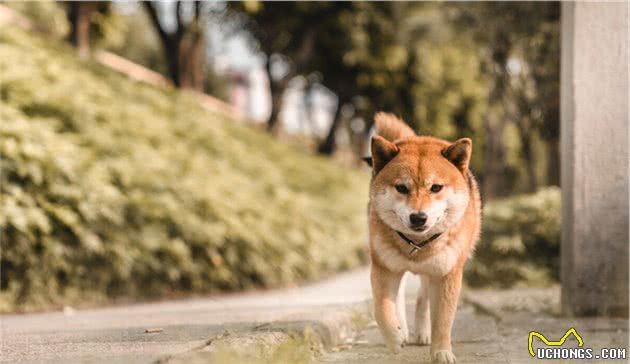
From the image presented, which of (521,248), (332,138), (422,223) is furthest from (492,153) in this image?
(422,223)

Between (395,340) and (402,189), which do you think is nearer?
(402,189)

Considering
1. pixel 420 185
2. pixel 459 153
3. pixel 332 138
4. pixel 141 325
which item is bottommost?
pixel 141 325

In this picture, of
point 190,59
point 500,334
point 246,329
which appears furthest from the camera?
point 190,59

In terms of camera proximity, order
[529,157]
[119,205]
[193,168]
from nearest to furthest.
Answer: [119,205] < [193,168] < [529,157]

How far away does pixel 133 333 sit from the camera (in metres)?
6.38

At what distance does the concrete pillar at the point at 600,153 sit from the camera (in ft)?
25.5

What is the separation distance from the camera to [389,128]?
6.29 m

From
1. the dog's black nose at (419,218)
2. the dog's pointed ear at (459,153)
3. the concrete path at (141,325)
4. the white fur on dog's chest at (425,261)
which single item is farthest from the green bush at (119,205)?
the dog's black nose at (419,218)

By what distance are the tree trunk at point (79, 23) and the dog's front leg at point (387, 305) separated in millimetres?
14870

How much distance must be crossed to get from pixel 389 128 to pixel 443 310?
1.40 m

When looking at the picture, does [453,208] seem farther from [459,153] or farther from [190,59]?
[190,59]

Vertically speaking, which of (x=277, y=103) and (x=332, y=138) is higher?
(x=332, y=138)

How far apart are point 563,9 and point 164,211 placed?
17.4 ft

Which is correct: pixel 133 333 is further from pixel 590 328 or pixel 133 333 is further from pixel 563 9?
pixel 563 9
